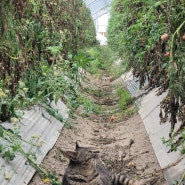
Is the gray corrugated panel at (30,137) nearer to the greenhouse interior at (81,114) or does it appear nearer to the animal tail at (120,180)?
the greenhouse interior at (81,114)

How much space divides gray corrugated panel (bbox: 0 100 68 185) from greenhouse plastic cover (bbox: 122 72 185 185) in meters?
1.15

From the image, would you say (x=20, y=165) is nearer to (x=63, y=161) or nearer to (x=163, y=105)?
(x=63, y=161)

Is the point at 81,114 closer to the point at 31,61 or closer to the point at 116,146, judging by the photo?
the point at 116,146

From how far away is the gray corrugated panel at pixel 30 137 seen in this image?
11.9 ft

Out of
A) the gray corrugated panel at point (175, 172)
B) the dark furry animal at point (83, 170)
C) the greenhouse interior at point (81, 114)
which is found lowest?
the dark furry animal at point (83, 170)

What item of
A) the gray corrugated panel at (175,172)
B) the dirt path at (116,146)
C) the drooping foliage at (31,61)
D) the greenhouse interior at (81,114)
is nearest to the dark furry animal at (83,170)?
the greenhouse interior at (81,114)

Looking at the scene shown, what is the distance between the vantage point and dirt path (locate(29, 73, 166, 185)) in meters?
4.41

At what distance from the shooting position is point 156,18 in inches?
157

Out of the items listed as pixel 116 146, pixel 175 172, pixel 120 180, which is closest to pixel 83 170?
pixel 120 180

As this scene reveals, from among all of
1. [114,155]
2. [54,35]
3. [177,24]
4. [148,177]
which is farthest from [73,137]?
[177,24]

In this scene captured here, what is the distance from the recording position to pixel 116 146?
5805 millimetres

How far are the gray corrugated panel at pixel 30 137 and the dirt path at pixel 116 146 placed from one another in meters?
0.10

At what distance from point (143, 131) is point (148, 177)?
2.00m

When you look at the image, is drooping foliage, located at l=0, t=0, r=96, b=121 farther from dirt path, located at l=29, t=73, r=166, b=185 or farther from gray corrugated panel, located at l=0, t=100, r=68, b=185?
dirt path, located at l=29, t=73, r=166, b=185
